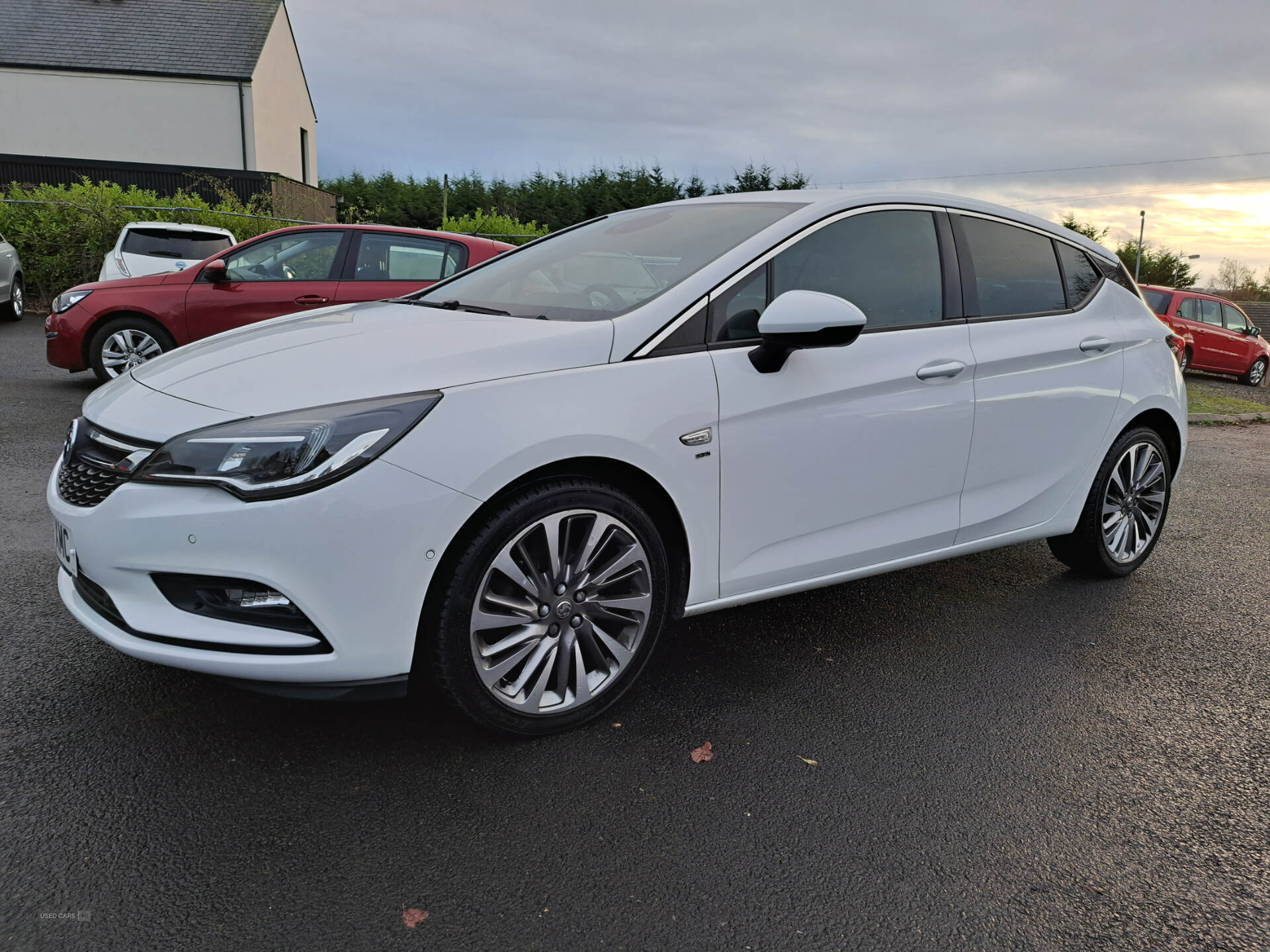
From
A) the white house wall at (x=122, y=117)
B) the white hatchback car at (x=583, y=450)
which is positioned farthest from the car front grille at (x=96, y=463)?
the white house wall at (x=122, y=117)

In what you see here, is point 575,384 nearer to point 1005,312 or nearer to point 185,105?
point 1005,312

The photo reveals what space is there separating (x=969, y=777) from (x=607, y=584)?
119 centimetres

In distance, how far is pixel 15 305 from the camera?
13.8 metres

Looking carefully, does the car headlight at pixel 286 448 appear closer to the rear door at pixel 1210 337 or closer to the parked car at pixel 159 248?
the parked car at pixel 159 248

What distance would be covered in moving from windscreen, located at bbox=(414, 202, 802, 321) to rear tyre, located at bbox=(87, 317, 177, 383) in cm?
578

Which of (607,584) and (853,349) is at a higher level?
(853,349)

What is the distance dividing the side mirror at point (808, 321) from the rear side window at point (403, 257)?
249 inches

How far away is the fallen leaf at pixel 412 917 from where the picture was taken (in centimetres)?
206

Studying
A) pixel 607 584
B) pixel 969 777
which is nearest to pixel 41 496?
pixel 607 584

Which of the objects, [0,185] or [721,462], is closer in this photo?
[721,462]

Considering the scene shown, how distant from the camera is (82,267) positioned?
15555 mm

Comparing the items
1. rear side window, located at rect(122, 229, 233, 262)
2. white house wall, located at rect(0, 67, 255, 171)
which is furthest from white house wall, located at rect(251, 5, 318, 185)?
rear side window, located at rect(122, 229, 233, 262)

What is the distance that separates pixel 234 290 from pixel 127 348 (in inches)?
45.7

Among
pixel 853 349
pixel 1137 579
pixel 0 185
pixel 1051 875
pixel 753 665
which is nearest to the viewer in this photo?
pixel 1051 875
